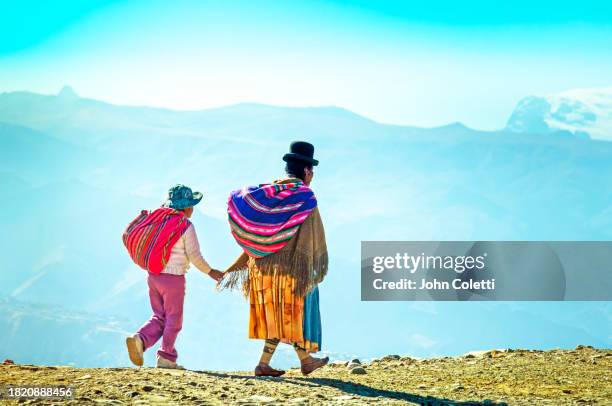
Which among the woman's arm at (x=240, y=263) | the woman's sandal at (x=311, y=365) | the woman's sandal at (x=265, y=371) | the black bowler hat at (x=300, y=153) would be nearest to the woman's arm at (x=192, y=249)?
the woman's arm at (x=240, y=263)

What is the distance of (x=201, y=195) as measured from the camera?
1107 cm

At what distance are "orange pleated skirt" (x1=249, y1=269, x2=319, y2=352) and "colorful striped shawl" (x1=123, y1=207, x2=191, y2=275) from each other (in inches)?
39.9

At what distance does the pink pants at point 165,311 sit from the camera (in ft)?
35.3

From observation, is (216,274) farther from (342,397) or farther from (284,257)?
(342,397)

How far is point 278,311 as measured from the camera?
→ 1061cm

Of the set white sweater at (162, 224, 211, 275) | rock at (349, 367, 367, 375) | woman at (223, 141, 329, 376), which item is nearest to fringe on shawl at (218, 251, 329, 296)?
woman at (223, 141, 329, 376)

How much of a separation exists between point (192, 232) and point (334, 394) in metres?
2.81

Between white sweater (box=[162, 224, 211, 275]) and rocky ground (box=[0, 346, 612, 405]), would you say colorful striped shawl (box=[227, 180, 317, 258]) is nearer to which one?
white sweater (box=[162, 224, 211, 275])

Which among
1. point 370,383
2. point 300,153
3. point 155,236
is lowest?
point 370,383

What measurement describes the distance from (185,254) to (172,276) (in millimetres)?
291

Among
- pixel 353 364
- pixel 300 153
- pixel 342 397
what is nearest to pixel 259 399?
pixel 342 397

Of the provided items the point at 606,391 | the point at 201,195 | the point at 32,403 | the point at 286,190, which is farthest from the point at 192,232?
the point at 606,391

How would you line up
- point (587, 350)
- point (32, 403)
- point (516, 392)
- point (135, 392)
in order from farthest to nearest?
point (587, 350) < point (516, 392) < point (135, 392) < point (32, 403)

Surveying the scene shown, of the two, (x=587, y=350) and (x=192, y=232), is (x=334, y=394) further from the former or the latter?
(x=587, y=350)
